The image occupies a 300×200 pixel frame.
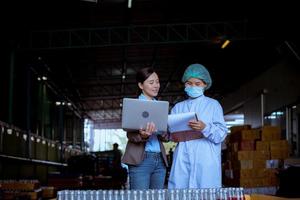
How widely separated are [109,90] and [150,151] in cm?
2259

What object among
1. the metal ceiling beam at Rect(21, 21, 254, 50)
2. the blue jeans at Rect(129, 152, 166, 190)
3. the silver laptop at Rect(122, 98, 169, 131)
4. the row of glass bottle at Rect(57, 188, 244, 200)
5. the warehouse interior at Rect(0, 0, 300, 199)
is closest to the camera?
the row of glass bottle at Rect(57, 188, 244, 200)

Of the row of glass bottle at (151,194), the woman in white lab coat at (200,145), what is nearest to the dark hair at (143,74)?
the woman in white lab coat at (200,145)

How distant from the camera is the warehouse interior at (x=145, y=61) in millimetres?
11305

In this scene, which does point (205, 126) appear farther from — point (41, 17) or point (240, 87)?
point (240, 87)

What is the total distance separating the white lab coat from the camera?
9.84ft

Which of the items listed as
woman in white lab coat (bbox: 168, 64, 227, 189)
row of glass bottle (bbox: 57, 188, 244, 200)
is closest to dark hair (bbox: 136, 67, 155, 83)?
woman in white lab coat (bbox: 168, 64, 227, 189)

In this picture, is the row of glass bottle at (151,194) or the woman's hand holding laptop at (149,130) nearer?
the row of glass bottle at (151,194)

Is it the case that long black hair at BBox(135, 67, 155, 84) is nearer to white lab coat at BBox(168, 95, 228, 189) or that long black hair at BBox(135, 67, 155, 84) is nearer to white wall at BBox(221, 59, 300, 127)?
white lab coat at BBox(168, 95, 228, 189)

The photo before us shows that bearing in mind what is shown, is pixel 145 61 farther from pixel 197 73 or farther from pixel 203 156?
pixel 203 156

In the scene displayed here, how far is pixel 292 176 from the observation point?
277 inches

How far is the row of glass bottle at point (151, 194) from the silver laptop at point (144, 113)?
0.68 m

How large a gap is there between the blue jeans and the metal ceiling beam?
10.6 meters

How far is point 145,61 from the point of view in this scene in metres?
18.8

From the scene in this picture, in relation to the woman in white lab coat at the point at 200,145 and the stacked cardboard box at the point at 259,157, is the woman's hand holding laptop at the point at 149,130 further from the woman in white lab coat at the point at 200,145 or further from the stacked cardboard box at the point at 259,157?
the stacked cardboard box at the point at 259,157
